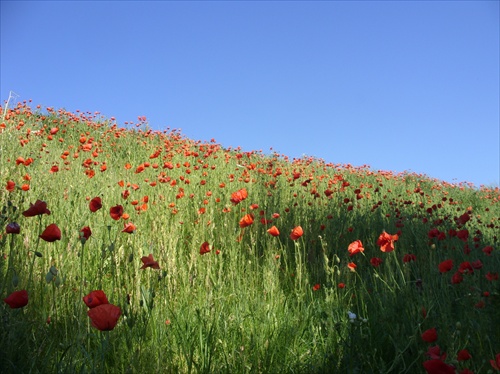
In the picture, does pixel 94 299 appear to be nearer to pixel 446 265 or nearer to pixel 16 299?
pixel 16 299

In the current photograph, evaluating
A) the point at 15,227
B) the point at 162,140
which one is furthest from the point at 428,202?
the point at 15,227

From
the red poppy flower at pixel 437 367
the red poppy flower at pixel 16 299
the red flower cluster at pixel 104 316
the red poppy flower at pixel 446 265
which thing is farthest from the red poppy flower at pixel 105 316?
the red poppy flower at pixel 446 265

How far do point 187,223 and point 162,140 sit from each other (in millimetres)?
6253

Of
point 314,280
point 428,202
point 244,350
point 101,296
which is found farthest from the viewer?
point 428,202

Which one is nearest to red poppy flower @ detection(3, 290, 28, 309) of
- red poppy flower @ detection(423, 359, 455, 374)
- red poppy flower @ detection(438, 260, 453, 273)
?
red poppy flower @ detection(423, 359, 455, 374)

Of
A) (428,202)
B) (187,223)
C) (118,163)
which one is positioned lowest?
(187,223)

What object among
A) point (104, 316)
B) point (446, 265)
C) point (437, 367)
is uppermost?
point (446, 265)

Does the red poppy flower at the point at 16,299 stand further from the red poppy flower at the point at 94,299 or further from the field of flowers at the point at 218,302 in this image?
the red poppy flower at the point at 94,299

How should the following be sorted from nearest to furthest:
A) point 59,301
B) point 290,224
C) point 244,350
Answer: point 244,350, point 59,301, point 290,224

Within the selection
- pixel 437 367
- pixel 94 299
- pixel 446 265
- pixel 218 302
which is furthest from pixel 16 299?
pixel 446 265

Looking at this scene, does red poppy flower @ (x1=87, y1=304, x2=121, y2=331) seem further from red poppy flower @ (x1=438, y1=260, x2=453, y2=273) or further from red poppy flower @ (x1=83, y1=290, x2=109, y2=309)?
red poppy flower @ (x1=438, y1=260, x2=453, y2=273)

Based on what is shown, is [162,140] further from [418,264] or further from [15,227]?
[15,227]

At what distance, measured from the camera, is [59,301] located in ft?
8.89

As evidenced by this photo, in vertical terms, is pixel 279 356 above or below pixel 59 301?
below
